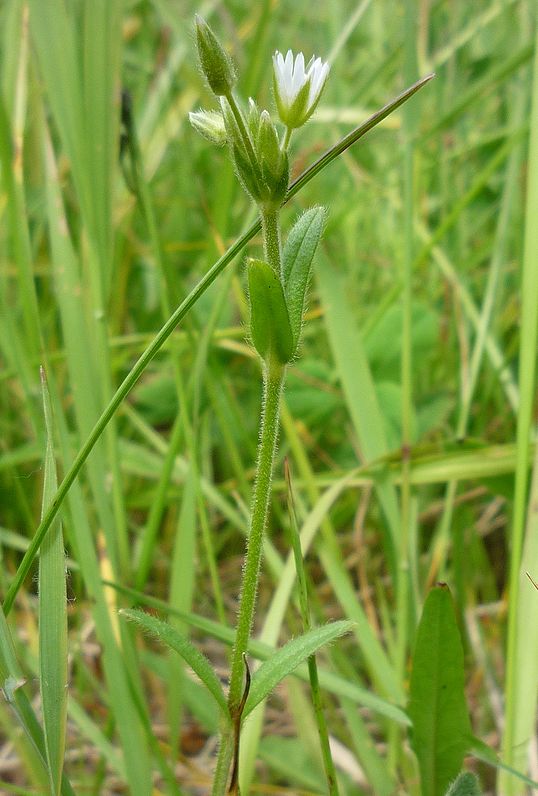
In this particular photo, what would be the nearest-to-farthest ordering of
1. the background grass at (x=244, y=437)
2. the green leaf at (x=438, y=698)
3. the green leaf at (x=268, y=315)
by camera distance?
the green leaf at (x=268, y=315) → the green leaf at (x=438, y=698) → the background grass at (x=244, y=437)

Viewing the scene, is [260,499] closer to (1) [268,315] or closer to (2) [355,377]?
(1) [268,315]

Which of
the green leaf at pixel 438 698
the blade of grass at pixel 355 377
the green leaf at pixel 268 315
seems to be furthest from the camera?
the blade of grass at pixel 355 377

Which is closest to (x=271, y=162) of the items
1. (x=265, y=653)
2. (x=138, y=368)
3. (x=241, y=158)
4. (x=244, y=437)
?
(x=241, y=158)

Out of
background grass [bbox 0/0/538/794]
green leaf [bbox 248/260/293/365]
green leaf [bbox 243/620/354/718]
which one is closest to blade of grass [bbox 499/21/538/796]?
background grass [bbox 0/0/538/794]

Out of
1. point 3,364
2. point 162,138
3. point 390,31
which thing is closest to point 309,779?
point 3,364

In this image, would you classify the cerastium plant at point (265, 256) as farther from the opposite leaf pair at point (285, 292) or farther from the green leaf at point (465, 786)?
the green leaf at point (465, 786)

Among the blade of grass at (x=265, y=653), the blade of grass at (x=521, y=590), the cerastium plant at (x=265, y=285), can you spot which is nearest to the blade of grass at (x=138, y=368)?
the cerastium plant at (x=265, y=285)

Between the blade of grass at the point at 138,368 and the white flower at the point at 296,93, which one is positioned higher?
the white flower at the point at 296,93
